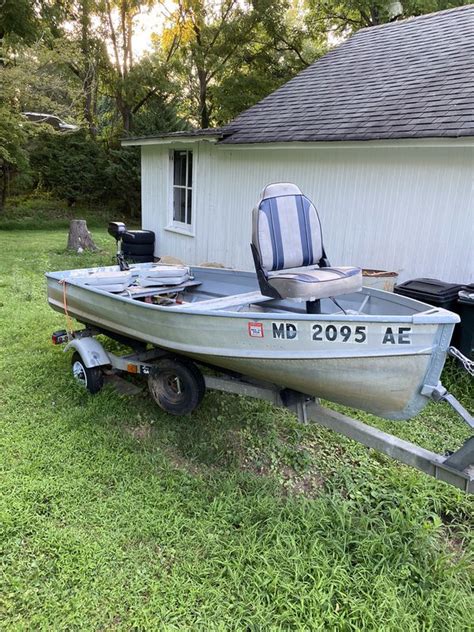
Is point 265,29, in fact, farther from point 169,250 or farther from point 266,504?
point 266,504

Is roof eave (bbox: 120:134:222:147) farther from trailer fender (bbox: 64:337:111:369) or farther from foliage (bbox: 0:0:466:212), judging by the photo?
foliage (bbox: 0:0:466:212)

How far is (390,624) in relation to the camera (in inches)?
83.0

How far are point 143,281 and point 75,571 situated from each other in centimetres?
276

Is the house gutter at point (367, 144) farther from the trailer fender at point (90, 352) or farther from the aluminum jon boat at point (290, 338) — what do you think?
the trailer fender at point (90, 352)

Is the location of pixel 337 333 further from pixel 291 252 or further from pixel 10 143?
pixel 10 143

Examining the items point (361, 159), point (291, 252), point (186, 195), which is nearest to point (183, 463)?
point (291, 252)

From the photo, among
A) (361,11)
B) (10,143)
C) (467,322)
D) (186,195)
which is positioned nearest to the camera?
(467,322)

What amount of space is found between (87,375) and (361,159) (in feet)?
14.7

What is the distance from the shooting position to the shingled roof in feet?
17.7

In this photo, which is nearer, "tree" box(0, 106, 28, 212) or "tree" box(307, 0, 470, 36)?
"tree" box(0, 106, 28, 212)

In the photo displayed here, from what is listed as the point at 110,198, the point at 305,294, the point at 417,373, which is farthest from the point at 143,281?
the point at 110,198

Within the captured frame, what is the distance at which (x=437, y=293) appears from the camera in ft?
15.0

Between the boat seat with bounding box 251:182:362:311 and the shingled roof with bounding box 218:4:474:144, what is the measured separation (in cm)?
245

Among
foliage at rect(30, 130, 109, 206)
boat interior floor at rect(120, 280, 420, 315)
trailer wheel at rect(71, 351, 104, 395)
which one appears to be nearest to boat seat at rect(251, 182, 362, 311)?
boat interior floor at rect(120, 280, 420, 315)
